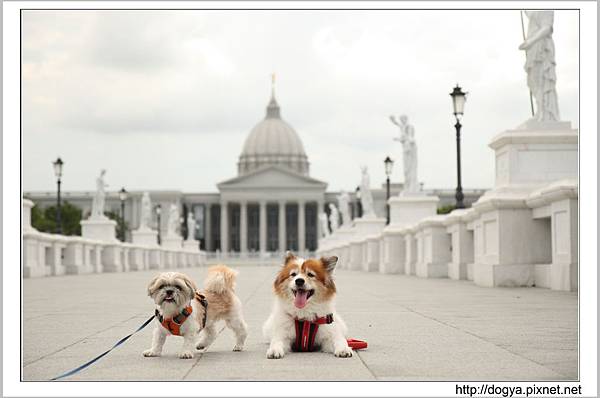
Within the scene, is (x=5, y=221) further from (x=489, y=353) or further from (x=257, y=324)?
(x=257, y=324)

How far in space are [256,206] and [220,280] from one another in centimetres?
15706

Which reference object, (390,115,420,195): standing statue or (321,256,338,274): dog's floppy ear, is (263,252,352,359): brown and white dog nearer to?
(321,256,338,274): dog's floppy ear

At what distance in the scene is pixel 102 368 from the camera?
650 cm

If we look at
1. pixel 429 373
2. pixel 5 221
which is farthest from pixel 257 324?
pixel 5 221

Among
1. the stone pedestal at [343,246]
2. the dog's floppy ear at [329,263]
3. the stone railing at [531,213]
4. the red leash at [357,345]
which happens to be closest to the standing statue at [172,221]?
the stone pedestal at [343,246]

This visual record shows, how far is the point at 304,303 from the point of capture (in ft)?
23.0

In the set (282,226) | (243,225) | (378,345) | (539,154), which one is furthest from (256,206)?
(378,345)

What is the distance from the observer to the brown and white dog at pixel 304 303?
7008 millimetres

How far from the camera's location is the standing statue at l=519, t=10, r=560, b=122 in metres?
17.9

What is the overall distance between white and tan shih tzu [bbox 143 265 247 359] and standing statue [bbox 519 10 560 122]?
39.5 feet

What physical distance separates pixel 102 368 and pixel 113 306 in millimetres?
8261

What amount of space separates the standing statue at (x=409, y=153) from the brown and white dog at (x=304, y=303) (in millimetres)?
27412

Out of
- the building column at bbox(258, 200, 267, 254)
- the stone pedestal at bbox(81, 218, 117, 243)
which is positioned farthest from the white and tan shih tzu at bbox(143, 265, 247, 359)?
the building column at bbox(258, 200, 267, 254)

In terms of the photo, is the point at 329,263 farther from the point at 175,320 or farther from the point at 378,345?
the point at 175,320
